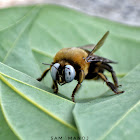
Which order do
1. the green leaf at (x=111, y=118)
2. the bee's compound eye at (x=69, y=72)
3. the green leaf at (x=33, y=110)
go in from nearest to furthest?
the green leaf at (x=111, y=118)
the green leaf at (x=33, y=110)
the bee's compound eye at (x=69, y=72)

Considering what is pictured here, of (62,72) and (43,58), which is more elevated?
(62,72)

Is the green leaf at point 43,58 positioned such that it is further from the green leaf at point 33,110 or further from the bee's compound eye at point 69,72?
the bee's compound eye at point 69,72

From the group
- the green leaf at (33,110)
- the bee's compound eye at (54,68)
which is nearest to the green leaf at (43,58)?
the green leaf at (33,110)

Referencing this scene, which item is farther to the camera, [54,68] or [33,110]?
[54,68]

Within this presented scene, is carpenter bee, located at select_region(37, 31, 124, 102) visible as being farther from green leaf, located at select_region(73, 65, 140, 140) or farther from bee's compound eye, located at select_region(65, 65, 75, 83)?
green leaf, located at select_region(73, 65, 140, 140)

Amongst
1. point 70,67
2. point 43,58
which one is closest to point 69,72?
point 70,67

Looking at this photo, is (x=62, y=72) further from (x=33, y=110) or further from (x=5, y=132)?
(x=5, y=132)
